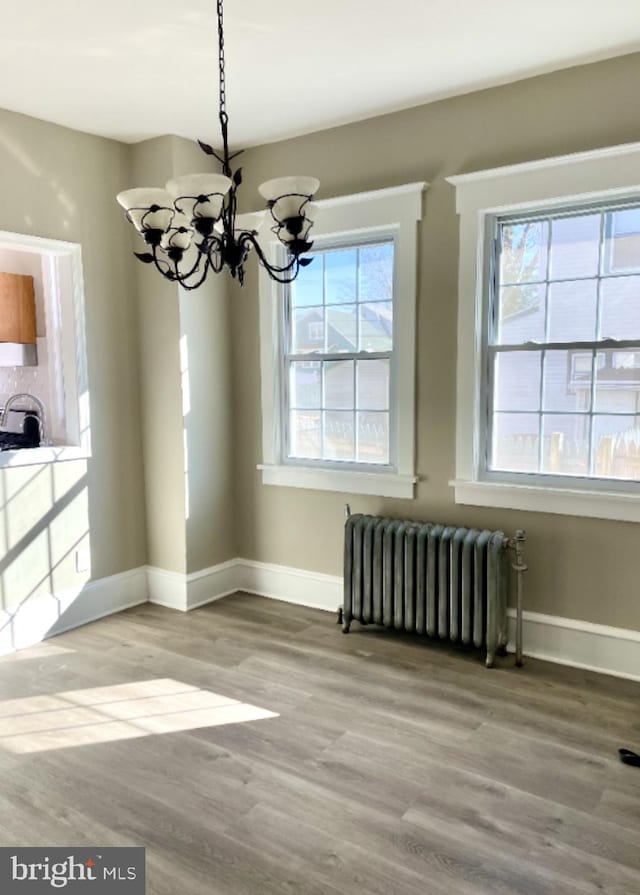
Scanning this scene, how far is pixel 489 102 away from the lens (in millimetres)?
3352

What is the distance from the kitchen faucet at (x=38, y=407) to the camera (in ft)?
13.9

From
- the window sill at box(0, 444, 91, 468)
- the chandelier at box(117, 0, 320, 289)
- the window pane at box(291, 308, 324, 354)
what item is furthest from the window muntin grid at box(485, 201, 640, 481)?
the window sill at box(0, 444, 91, 468)

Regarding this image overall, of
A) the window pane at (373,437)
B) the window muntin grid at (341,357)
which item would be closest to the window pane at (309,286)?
the window muntin grid at (341,357)

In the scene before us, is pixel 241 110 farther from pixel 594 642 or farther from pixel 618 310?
pixel 594 642

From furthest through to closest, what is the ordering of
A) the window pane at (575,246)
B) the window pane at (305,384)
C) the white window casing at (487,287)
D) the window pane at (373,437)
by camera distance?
the window pane at (305,384) → the window pane at (373,437) → the window pane at (575,246) → the white window casing at (487,287)

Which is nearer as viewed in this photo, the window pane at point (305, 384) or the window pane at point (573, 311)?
the window pane at point (573, 311)

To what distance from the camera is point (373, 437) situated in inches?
156

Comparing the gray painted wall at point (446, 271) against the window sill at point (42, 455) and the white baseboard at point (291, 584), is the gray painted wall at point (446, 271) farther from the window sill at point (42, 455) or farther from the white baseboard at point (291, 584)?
the window sill at point (42, 455)

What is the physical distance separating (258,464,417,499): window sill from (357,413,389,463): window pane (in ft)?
0.37

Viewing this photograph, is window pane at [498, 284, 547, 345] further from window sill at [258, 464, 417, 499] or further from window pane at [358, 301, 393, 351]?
window sill at [258, 464, 417, 499]

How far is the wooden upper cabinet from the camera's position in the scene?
4250 mm

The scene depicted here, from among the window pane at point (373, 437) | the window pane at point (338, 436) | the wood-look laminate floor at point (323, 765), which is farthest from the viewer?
the window pane at point (338, 436)

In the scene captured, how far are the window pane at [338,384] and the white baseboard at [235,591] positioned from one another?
1.10 meters

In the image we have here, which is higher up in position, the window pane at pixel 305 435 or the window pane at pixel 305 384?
the window pane at pixel 305 384
